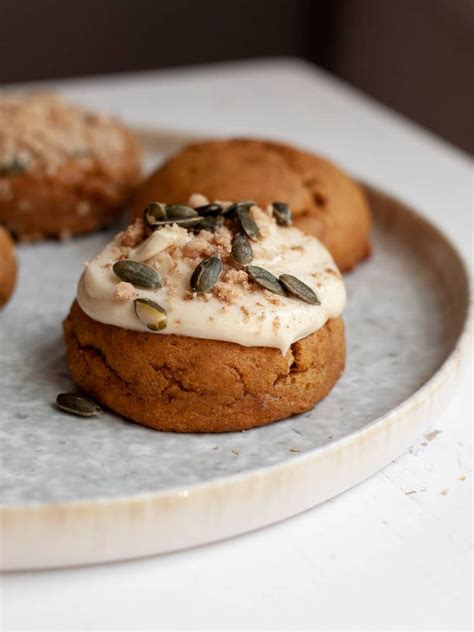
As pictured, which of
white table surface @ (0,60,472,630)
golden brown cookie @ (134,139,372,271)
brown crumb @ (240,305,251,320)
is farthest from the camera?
golden brown cookie @ (134,139,372,271)

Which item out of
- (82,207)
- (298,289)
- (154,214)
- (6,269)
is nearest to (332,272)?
(298,289)

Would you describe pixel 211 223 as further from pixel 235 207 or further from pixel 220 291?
pixel 220 291

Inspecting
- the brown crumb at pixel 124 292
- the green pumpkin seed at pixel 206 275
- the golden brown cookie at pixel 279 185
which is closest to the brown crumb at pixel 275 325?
the green pumpkin seed at pixel 206 275

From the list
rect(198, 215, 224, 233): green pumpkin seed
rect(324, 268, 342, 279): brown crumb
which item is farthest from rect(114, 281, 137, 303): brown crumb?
rect(324, 268, 342, 279): brown crumb

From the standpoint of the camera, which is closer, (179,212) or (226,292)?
(226,292)

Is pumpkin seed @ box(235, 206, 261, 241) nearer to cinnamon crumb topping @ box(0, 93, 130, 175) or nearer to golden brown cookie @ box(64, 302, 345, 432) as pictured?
golden brown cookie @ box(64, 302, 345, 432)

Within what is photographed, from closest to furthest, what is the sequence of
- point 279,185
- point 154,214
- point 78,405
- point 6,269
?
point 78,405 → point 154,214 → point 6,269 → point 279,185
